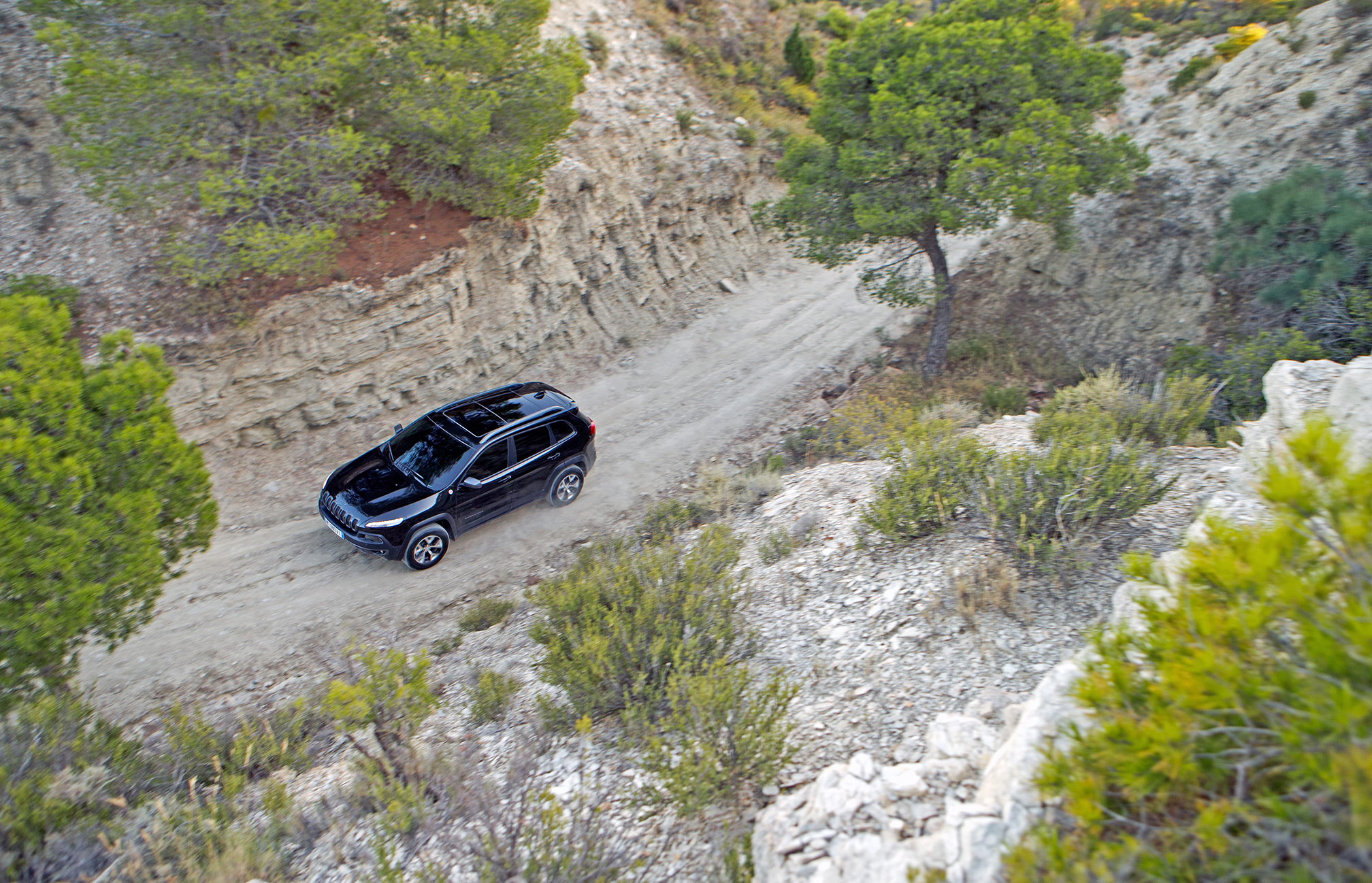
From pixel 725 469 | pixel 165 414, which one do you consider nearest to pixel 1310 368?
pixel 725 469

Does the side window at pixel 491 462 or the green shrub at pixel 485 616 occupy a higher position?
the side window at pixel 491 462

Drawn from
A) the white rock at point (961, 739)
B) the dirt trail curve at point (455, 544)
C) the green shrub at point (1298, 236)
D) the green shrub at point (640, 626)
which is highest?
the green shrub at point (1298, 236)

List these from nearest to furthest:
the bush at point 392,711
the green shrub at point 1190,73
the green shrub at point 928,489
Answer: the bush at point 392,711 < the green shrub at point 928,489 < the green shrub at point 1190,73

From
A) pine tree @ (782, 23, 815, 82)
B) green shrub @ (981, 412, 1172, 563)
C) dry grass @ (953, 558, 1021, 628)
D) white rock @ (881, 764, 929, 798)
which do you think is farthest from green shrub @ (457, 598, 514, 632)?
pine tree @ (782, 23, 815, 82)

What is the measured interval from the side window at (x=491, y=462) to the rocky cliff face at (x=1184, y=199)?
35.5ft

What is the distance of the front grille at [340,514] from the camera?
911 cm

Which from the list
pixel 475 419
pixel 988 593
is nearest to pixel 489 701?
pixel 988 593

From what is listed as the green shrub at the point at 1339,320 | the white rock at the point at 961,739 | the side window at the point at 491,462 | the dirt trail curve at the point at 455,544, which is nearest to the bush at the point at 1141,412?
the green shrub at the point at 1339,320

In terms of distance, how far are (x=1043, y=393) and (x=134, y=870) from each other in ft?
44.1

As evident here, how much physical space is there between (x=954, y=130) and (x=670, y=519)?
26.2 feet

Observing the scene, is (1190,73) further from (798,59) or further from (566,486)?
(566,486)

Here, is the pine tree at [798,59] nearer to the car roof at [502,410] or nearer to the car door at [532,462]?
the car roof at [502,410]

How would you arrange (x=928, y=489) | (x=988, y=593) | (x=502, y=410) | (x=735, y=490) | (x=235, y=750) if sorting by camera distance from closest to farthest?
1. (x=988, y=593)
2. (x=235, y=750)
3. (x=928, y=489)
4. (x=502, y=410)
5. (x=735, y=490)

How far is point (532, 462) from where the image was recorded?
10328 millimetres
